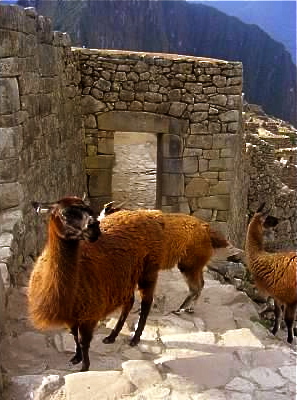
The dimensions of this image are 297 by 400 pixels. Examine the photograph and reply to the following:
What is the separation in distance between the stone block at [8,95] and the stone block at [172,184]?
4.34 m

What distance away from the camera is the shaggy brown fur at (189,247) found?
195 inches

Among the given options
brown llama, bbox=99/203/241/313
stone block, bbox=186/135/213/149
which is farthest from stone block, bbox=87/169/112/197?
brown llama, bbox=99/203/241/313

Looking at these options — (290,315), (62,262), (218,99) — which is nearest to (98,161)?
(218,99)

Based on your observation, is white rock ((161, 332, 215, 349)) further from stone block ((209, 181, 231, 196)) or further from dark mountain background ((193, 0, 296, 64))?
dark mountain background ((193, 0, 296, 64))

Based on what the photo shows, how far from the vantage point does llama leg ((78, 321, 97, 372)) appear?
144 inches

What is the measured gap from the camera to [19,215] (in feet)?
16.5

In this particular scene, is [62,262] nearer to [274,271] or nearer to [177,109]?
[274,271]

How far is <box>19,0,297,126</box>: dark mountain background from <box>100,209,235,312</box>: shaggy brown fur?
3651 cm

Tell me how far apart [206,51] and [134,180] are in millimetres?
71171

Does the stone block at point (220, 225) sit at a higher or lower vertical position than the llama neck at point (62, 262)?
lower

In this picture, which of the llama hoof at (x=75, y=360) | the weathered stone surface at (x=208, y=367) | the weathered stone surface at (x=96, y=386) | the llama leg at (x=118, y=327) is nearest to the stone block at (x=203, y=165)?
the llama leg at (x=118, y=327)

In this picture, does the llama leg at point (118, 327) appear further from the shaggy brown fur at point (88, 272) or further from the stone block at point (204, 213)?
the stone block at point (204, 213)

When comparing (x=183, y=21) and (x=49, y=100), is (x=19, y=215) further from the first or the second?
(x=183, y=21)

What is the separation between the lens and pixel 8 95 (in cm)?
485
